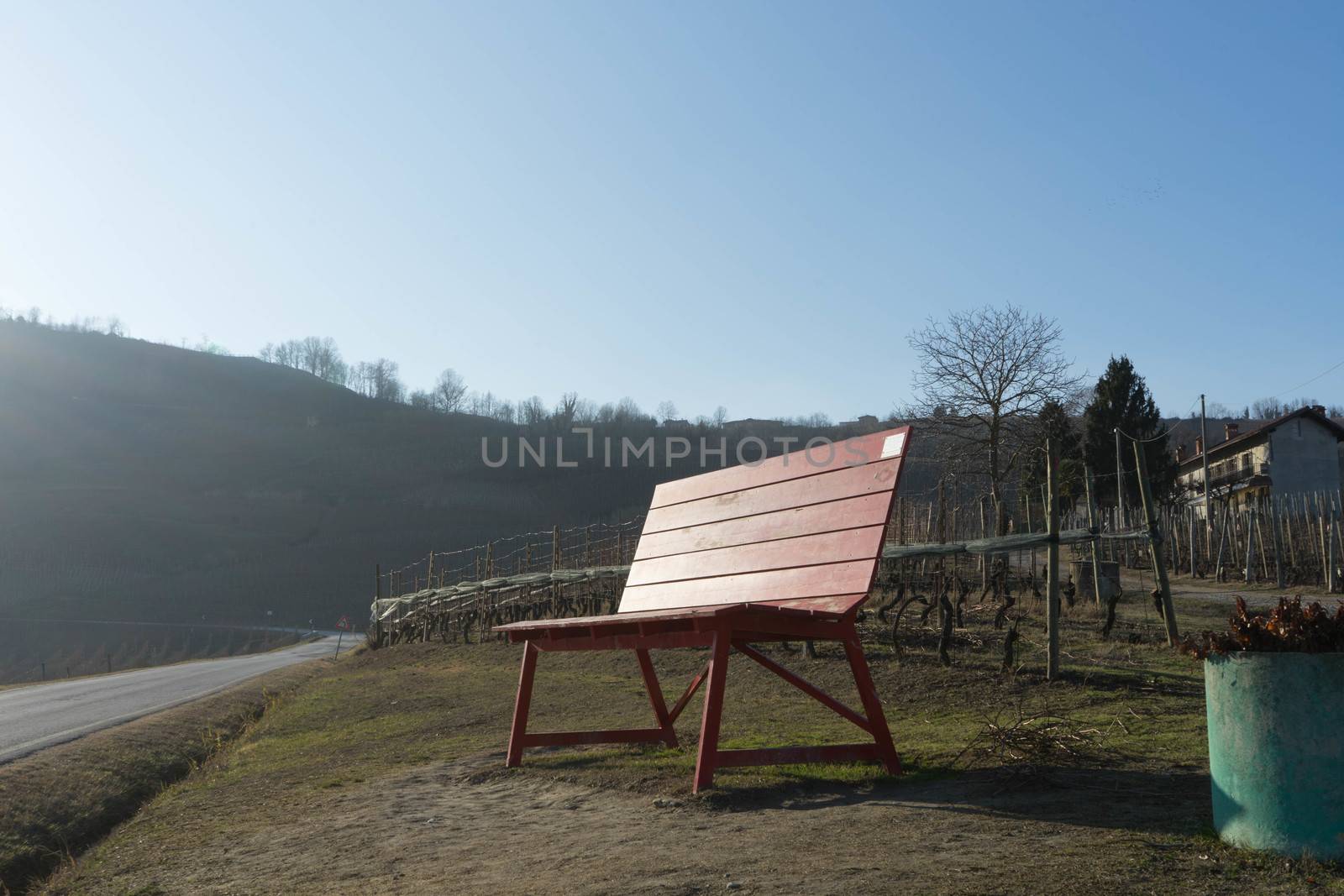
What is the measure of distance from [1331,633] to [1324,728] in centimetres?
34

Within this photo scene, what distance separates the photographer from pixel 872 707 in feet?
18.0

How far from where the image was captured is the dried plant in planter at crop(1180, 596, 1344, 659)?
3.40 meters

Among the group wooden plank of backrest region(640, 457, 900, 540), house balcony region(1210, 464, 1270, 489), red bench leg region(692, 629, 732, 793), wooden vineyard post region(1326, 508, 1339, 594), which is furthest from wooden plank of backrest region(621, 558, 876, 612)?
house balcony region(1210, 464, 1270, 489)

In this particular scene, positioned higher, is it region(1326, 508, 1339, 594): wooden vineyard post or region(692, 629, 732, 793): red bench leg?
region(1326, 508, 1339, 594): wooden vineyard post

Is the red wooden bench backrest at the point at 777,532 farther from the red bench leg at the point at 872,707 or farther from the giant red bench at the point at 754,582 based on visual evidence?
the red bench leg at the point at 872,707

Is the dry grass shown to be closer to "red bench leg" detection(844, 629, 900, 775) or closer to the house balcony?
"red bench leg" detection(844, 629, 900, 775)

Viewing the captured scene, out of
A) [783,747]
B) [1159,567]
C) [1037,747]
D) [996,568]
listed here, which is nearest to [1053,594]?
[1159,567]

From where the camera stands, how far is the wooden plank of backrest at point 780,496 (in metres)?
5.91

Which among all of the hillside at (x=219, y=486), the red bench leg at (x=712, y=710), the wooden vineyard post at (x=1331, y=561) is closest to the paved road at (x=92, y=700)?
the red bench leg at (x=712, y=710)

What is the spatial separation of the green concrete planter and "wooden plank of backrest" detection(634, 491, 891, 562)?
231cm

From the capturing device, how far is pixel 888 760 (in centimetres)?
552

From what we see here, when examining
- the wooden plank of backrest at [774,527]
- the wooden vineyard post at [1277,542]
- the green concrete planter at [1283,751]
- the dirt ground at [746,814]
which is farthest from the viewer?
the wooden vineyard post at [1277,542]

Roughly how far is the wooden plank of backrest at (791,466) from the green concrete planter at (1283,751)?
7.79ft

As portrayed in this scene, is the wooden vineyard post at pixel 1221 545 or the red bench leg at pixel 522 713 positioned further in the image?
the wooden vineyard post at pixel 1221 545
